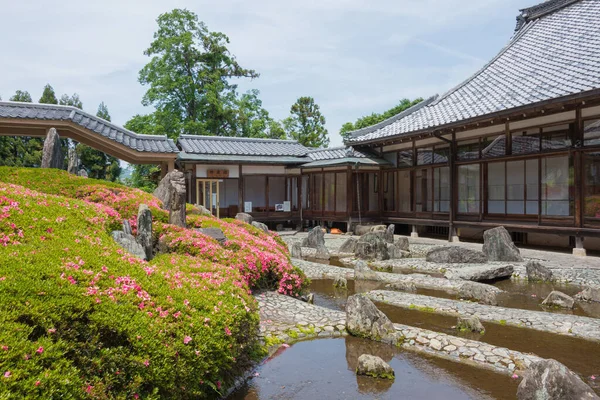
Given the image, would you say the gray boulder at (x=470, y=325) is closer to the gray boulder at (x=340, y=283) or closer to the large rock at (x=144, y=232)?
the gray boulder at (x=340, y=283)

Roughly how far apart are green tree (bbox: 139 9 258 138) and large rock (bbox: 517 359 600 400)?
28969 millimetres

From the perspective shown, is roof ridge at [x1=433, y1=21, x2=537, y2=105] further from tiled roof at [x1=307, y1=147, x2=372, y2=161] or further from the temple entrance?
the temple entrance

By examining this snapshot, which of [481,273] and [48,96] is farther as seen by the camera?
[48,96]

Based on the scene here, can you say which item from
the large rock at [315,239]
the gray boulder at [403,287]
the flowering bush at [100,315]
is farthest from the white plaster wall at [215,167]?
the flowering bush at [100,315]

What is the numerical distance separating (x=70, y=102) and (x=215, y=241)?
104 ft

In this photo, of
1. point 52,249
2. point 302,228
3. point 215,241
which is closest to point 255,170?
point 302,228

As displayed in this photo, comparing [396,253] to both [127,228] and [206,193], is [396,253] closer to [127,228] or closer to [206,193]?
[127,228]

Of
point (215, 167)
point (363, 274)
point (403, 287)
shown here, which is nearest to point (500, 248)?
point (403, 287)

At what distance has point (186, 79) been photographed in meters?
30.6

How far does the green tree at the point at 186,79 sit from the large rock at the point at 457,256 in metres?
22.5

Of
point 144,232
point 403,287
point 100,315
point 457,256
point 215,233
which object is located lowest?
point 403,287

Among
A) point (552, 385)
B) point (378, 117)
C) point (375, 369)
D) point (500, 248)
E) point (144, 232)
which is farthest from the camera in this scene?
point (378, 117)

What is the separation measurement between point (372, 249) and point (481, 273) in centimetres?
401

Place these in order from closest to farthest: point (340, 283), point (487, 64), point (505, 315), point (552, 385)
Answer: point (552, 385)
point (505, 315)
point (340, 283)
point (487, 64)
